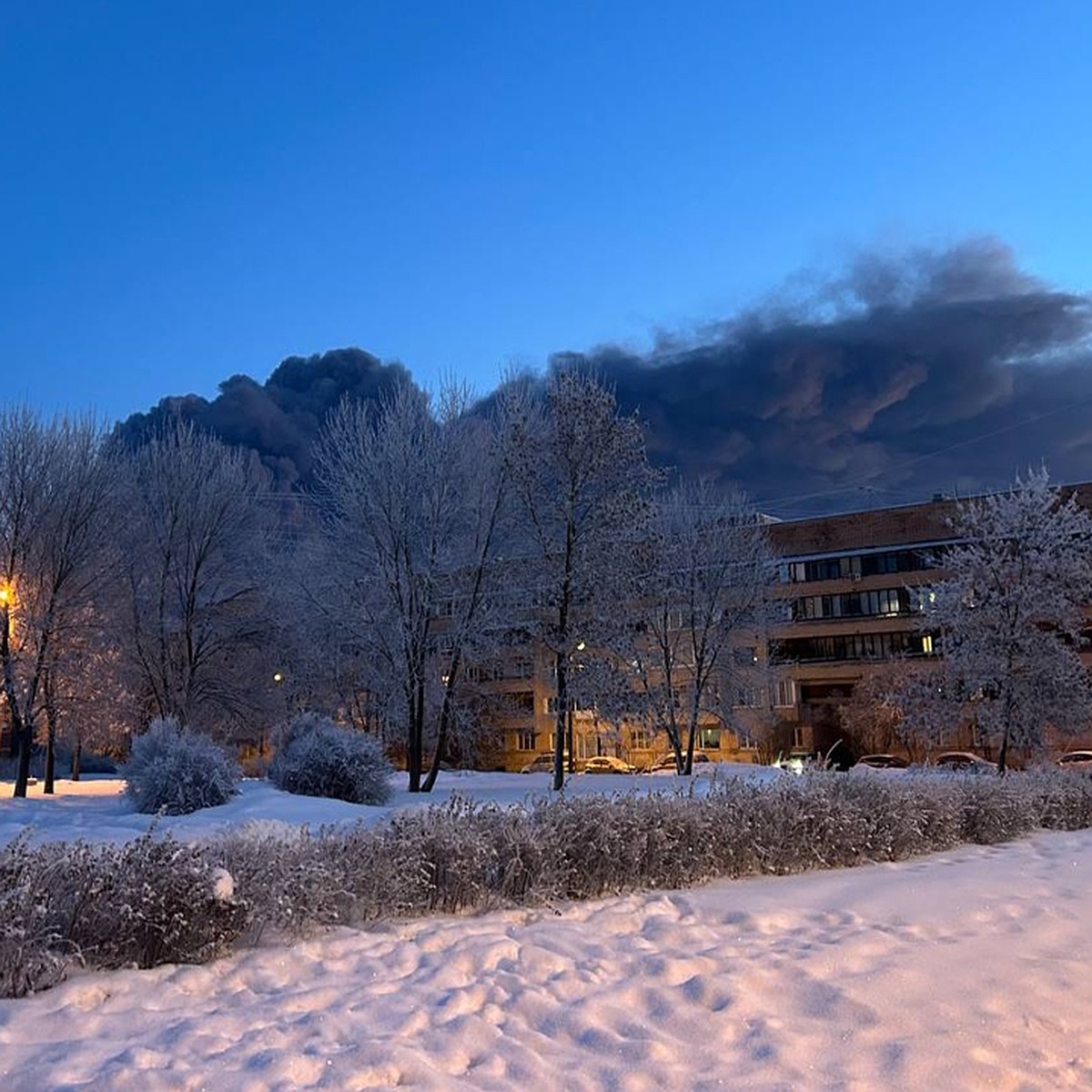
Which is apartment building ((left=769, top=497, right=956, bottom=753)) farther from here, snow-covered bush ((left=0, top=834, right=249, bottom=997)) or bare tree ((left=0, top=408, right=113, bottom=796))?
snow-covered bush ((left=0, top=834, right=249, bottom=997))

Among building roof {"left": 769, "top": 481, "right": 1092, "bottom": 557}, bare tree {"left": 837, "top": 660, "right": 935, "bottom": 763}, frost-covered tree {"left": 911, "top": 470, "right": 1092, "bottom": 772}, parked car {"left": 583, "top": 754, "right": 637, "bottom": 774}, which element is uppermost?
building roof {"left": 769, "top": 481, "right": 1092, "bottom": 557}

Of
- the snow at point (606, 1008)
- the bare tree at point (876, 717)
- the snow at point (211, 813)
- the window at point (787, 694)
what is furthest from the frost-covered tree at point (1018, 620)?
the window at point (787, 694)

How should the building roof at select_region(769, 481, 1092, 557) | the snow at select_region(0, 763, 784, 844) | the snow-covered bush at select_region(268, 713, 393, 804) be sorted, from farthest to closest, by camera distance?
the building roof at select_region(769, 481, 1092, 557) < the snow-covered bush at select_region(268, 713, 393, 804) < the snow at select_region(0, 763, 784, 844)

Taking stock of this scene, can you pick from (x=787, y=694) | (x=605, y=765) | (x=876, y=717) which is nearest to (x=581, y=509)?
(x=876, y=717)

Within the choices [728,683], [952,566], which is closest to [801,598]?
[728,683]

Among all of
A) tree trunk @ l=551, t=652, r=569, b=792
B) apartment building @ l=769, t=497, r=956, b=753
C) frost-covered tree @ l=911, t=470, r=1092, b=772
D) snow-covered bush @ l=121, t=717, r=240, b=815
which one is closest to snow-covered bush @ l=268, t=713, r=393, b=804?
snow-covered bush @ l=121, t=717, r=240, b=815

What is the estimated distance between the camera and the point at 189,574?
2881 centimetres

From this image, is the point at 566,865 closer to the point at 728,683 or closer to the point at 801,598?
the point at 728,683

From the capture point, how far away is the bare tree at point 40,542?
24.5m

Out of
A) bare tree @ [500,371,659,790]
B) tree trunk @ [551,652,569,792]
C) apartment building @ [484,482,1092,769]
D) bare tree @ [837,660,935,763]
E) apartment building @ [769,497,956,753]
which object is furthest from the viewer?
apartment building @ [769,497,956,753]

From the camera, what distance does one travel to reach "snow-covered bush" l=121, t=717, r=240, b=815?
16281 millimetres

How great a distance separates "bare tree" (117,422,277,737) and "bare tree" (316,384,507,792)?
5.23 m

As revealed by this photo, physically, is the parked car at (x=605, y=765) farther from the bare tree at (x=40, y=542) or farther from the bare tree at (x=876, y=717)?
the bare tree at (x=40, y=542)

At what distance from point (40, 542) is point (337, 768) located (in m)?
11.5
